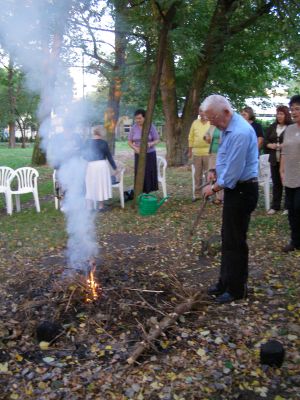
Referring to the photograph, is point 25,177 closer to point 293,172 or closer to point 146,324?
point 293,172

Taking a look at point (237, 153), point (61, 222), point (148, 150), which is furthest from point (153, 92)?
point (237, 153)

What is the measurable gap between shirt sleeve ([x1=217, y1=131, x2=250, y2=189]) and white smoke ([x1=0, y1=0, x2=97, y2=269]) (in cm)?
207

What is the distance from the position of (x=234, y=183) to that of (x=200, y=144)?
470 centimetres

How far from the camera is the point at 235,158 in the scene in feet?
11.7

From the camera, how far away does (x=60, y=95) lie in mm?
5383

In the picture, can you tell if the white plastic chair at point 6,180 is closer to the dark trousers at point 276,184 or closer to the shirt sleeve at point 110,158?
the shirt sleeve at point 110,158

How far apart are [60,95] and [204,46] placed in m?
5.38

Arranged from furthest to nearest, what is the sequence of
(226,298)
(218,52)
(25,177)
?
1. (218,52)
2. (25,177)
3. (226,298)

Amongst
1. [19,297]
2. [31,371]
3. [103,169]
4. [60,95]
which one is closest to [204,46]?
[103,169]

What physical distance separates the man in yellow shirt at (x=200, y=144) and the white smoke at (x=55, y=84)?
268 cm

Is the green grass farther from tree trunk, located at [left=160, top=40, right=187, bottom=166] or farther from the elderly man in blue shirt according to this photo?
tree trunk, located at [left=160, top=40, right=187, bottom=166]

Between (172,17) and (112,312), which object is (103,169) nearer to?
(172,17)

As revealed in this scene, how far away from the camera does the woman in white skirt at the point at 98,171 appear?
7.61 metres

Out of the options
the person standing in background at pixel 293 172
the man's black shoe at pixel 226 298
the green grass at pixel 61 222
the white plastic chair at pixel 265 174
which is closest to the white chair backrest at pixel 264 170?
the white plastic chair at pixel 265 174
